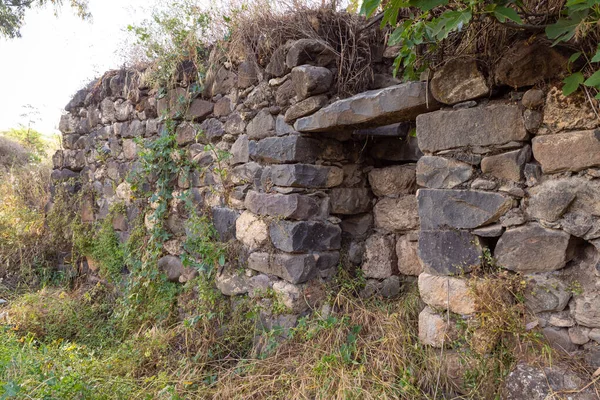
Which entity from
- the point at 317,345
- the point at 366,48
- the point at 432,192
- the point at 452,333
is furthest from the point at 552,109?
the point at 317,345

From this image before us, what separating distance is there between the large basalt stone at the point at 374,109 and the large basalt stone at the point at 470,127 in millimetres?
115

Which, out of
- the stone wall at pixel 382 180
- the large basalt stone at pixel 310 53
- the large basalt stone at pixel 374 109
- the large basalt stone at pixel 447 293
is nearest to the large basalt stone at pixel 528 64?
the stone wall at pixel 382 180

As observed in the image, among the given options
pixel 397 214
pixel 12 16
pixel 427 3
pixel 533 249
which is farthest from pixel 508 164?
pixel 12 16

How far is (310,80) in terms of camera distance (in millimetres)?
2510

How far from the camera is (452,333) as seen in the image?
1.90 m

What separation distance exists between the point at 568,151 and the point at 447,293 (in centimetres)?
75

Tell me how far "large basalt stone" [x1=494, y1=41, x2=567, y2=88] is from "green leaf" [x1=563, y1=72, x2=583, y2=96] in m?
0.08

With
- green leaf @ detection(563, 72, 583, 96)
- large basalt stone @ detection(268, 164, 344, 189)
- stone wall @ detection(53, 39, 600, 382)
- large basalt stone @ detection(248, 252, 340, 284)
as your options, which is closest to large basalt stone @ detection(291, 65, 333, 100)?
stone wall @ detection(53, 39, 600, 382)

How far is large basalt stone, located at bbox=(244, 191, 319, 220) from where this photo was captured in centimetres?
261

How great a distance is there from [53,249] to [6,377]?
2.92m

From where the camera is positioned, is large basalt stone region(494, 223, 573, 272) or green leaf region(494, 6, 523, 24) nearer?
green leaf region(494, 6, 523, 24)

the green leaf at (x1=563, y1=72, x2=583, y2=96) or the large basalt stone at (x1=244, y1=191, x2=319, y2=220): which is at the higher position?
the green leaf at (x1=563, y1=72, x2=583, y2=96)

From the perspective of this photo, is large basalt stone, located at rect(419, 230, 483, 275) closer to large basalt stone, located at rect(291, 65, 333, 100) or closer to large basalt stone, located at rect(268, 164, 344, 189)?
large basalt stone, located at rect(268, 164, 344, 189)

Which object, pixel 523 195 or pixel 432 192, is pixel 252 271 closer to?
pixel 432 192
